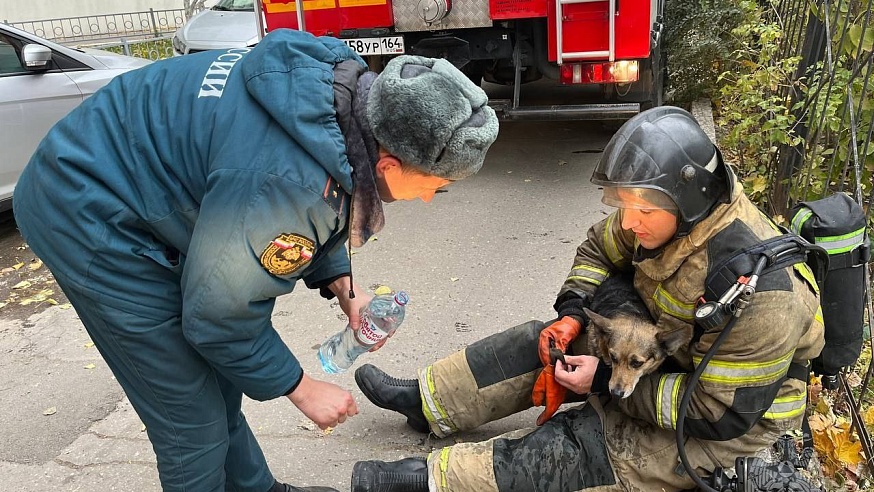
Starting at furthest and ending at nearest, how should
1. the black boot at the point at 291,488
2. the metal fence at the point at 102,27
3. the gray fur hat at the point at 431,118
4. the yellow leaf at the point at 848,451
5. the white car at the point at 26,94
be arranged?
the metal fence at the point at 102,27 → the white car at the point at 26,94 → the yellow leaf at the point at 848,451 → the black boot at the point at 291,488 → the gray fur hat at the point at 431,118

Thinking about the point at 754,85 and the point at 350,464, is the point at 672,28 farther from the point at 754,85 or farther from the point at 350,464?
the point at 350,464

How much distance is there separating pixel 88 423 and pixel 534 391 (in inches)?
73.6

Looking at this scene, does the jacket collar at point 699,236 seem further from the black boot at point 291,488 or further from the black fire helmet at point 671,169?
the black boot at point 291,488

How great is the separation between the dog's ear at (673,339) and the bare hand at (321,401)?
0.94 metres

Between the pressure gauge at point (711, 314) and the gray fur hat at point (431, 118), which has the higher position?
the gray fur hat at point (431, 118)

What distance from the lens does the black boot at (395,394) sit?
8.92 ft

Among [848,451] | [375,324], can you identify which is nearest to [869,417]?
[848,451]

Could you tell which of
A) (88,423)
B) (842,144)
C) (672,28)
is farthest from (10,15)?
(842,144)

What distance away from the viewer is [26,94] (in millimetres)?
4969

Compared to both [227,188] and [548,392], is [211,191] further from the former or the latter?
[548,392]

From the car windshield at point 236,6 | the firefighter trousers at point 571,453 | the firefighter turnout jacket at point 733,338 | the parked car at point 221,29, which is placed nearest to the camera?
the firefighter turnout jacket at point 733,338

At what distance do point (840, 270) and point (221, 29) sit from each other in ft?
24.2

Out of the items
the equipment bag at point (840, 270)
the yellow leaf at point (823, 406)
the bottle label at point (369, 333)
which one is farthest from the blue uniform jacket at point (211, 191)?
the yellow leaf at point (823, 406)

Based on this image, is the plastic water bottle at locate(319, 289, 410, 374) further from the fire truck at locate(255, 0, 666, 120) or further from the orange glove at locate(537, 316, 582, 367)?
the fire truck at locate(255, 0, 666, 120)
